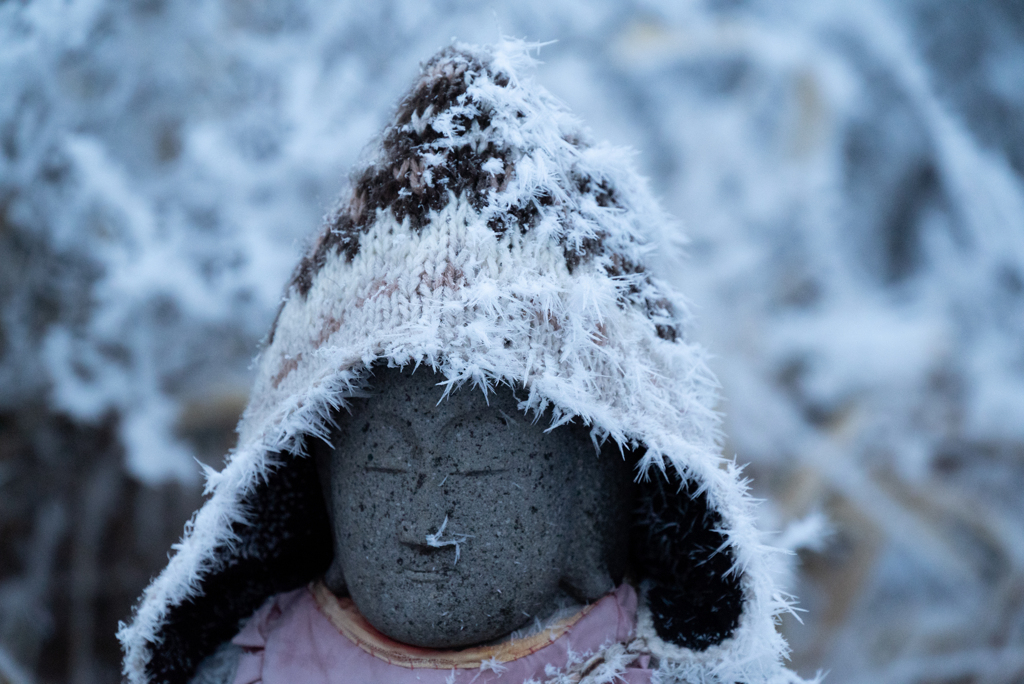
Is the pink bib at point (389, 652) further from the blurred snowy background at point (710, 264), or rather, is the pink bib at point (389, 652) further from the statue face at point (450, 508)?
the blurred snowy background at point (710, 264)

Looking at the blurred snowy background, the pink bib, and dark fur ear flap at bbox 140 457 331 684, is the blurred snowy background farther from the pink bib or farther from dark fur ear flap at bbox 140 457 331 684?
the pink bib

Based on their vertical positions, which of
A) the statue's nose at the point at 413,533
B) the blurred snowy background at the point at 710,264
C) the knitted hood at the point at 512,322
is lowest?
the statue's nose at the point at 413,533

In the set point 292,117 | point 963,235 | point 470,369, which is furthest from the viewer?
point 963,235

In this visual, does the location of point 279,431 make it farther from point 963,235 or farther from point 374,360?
point 963,235

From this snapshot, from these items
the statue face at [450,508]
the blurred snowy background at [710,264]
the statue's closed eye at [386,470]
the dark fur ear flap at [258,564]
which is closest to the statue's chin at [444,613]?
the statue face at [450,508]

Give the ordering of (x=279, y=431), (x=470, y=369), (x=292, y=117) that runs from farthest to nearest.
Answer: (x=292, y=117) < (x=279, y=431) < (x=470, y=369)

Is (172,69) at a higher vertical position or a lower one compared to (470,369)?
higher

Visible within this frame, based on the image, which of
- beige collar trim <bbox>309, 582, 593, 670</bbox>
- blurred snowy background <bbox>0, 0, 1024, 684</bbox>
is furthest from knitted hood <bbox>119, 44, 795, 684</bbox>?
blurred snowy background <bbox>0, 0, 1024, 684</bbox>

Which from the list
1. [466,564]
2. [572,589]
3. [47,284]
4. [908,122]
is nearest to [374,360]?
[466,564]

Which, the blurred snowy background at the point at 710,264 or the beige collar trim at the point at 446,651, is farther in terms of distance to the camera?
the blurred snowy background at the point at 710,264
